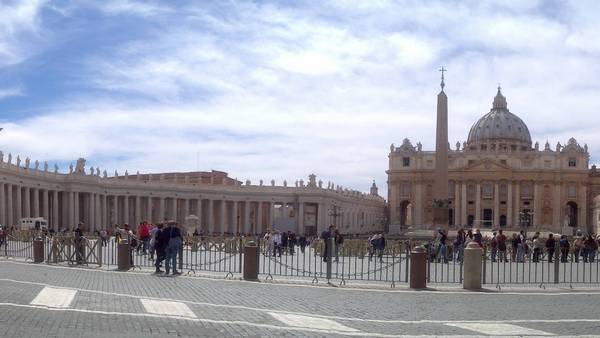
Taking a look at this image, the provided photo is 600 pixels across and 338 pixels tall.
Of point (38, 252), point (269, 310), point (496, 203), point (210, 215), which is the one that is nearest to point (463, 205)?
point (496, 203)

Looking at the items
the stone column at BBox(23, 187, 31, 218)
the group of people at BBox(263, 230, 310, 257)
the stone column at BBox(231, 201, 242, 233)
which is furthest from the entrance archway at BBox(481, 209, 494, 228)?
the group of people at BBox(263, 230, 310, 257)

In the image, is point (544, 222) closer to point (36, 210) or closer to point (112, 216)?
point (112, 216)

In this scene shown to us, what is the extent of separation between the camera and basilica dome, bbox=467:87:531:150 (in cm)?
13875

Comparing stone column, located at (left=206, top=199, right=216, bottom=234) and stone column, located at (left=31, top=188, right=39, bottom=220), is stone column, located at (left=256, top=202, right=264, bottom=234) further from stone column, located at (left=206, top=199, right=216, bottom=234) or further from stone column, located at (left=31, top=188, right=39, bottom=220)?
stone column, located at (left=31, top=188, right=39, bottom=220)

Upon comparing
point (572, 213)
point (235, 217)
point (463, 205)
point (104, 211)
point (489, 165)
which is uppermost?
point (489, 165)

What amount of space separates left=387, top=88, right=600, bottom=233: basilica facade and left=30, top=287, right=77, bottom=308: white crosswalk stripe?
10013 cm

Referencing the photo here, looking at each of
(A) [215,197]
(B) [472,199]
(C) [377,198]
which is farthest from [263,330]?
(C) [377,198]

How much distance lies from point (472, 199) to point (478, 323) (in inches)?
4270

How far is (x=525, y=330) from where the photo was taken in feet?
37.0

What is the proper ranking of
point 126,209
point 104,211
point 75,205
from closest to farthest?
point 75,205
point 104,211
point 126,209

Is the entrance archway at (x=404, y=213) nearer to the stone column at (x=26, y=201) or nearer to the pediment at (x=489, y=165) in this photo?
the pediment at (x=489, y=165)

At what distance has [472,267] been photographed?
17.8 meters

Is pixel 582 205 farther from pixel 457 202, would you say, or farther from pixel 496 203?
pixel 457 202

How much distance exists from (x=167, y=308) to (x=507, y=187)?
10927 cm
